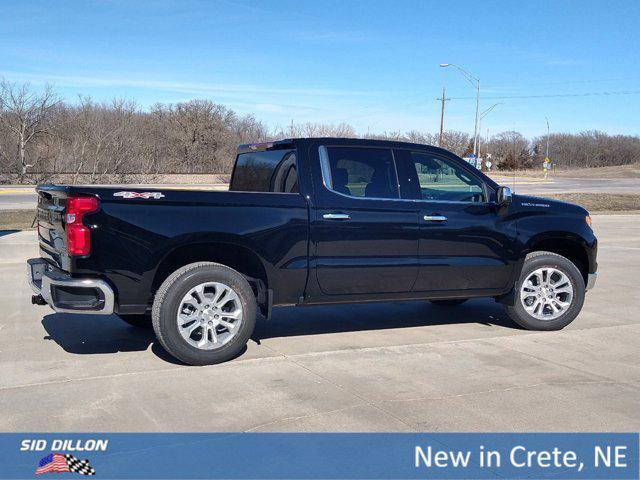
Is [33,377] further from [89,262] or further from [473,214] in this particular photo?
[473,214]

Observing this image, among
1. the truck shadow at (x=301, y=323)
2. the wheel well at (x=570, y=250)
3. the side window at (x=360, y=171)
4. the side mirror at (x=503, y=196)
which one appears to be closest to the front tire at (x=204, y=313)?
the truck shadow at (x=301, y=323)

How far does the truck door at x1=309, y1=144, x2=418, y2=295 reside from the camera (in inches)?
253

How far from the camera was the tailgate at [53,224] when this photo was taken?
5746 mm

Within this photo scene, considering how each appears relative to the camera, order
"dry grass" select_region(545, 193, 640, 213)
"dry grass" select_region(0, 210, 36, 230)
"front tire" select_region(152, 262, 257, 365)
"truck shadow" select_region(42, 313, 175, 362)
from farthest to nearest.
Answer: "dry grass" select_region(545, 193, 640, 213), "dry grass" select_region(0, 210, 36, 230), "truck shadow" select_region(42, 313, 175, 362), "front tire" select_region(152, 262, 257, 365)

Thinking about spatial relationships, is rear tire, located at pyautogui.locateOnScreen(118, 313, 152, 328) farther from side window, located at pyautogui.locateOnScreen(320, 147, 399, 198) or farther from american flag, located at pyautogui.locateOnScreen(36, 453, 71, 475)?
american flag, located at pyautogui.locateOnScreen(36, 453, 71, 475)

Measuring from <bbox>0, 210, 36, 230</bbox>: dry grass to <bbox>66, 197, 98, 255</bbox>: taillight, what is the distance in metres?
11.3

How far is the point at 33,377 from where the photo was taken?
5.62 metres

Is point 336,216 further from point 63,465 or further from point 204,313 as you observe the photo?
point 63,465

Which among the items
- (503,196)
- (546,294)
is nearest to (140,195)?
(503,196)

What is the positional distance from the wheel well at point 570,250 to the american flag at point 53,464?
521cm

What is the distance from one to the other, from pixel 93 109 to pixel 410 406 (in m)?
42.7

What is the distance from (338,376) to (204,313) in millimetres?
1219

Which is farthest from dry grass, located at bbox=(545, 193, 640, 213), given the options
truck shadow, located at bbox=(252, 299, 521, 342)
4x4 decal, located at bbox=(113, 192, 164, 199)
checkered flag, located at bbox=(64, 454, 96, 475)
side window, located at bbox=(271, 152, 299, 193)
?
checkered flag, located at bbox=(64, 454, 96, 475)

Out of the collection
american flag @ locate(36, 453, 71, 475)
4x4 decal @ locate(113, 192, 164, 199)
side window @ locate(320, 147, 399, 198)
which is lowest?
american flag @ locate(36, 453, 71, 475)
